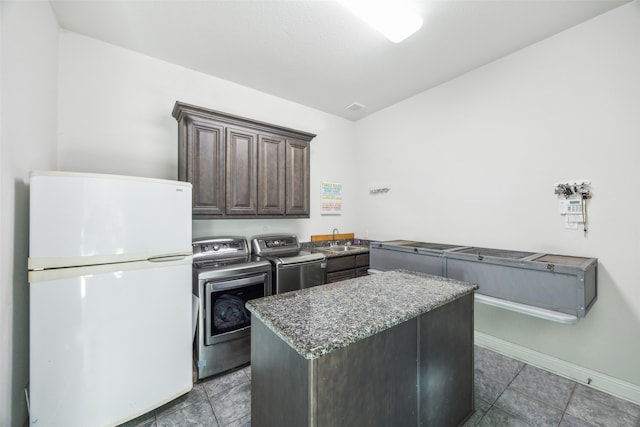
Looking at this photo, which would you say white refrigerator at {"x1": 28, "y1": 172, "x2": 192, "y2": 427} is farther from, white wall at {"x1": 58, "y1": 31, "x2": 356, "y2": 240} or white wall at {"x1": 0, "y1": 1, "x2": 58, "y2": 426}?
white wall at {"x1": 58, "y1": 31, "x2": 356, "y2": 240}

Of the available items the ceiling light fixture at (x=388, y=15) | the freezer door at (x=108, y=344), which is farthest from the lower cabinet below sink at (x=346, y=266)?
the ceiling light fixture at (x=388, y=15)

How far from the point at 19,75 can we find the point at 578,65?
12.6 ft

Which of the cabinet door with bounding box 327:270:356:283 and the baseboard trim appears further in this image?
the cabinet door with bounding box 327:270:356:283

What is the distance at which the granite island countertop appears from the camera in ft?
2.82

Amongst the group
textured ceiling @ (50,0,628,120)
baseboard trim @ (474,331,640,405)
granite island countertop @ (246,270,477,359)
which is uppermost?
textured ceiling @ (50,0,628,120)

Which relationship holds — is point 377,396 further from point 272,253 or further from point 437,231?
point 437,231

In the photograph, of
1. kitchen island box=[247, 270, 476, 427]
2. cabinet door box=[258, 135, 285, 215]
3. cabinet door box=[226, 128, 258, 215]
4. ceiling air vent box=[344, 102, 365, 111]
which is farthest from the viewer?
ceiling air vent box=[344, 102, 365, 111]

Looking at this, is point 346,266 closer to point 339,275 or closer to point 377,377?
point 339,275

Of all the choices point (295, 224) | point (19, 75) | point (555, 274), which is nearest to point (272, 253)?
point (295, 224)

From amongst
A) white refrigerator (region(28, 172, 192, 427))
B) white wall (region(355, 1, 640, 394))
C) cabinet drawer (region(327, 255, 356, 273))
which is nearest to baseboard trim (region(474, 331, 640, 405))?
white wall (region(355, 1, 640, 394))

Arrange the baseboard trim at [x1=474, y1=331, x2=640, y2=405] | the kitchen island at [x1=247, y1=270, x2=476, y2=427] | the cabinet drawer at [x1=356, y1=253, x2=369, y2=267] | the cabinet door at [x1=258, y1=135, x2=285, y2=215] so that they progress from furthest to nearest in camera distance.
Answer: the cabinet drawer at [x1=356, y1=253, x2=369, y2=267], the cabinet door at [x1=258, y1=135, x2=285, y2=215], the baseboard trim at [x1=474, y1=331, x2=640, y2=405], the kitchen island at [x1=247, y1=270, x2=476, y2=427]

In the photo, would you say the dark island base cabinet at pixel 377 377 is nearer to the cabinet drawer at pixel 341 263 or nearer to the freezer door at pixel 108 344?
the freezer door at pixel 108 344

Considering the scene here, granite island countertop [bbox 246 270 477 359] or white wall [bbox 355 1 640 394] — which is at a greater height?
white wall [bbox 355 1 640 394]

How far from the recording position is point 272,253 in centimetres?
280
